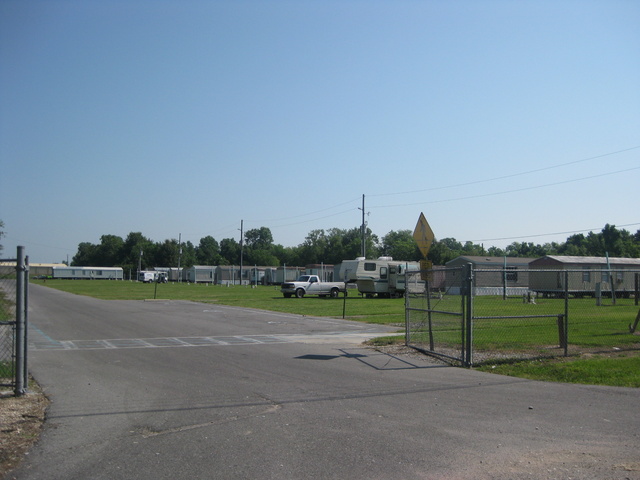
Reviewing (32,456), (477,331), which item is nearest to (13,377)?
(32,456)

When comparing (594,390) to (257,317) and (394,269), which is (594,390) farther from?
(394,269)

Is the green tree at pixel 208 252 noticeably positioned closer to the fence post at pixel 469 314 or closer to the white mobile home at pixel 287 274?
the white mobile home at pixel 287 274

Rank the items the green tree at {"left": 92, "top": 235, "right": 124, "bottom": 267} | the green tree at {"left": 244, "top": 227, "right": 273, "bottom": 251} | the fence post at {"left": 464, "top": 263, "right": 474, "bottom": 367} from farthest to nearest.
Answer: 1. the green tree at {"left": 244, "top": 227, "right": 273, "bottom": 251}
2. the green tree at {"left": 92, "top": 235, "right": 124, "bottom": 267}
3. the fence post at {"left": 464, "top": 263, "right": 474, "bottom": 367}

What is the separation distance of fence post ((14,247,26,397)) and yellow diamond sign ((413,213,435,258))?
8.05m

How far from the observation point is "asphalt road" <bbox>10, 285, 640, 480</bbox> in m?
5.20

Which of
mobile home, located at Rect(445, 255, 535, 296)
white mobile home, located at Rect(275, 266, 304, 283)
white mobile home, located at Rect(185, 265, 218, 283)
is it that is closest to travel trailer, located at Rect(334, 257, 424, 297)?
mobile home, located at Rect(445, 255, 535, 296)

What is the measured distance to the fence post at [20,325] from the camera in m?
7.80

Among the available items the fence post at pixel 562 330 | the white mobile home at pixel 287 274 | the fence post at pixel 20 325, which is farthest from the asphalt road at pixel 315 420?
the white mobile home at pixel 287 274

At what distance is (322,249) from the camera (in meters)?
125

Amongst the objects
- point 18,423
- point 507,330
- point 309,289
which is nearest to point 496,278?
point 309,289

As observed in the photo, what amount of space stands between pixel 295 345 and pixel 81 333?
→ 7257 mm

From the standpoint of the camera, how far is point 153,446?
580 cm

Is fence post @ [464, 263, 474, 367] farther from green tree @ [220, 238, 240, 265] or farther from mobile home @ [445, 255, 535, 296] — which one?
green tree @ [220, 238, 240, 265]

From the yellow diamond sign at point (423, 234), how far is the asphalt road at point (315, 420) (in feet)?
8.37
